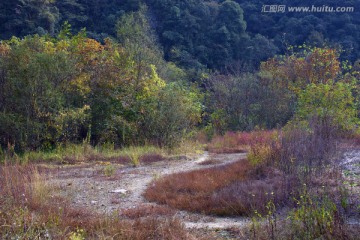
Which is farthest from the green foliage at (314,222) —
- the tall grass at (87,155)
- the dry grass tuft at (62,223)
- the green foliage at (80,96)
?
the green foliage at (80,96)

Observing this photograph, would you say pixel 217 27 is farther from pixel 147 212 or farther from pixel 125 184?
pixel 147 212

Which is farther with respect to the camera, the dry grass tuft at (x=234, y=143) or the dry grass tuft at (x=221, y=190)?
the dry grass tuft at (x=234, y=143)

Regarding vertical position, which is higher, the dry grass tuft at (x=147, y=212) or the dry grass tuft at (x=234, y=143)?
the dry grass tuft at (x=147, y=212)

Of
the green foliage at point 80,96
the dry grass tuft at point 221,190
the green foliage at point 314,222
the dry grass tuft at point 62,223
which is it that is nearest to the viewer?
the green foliage at point 314,222

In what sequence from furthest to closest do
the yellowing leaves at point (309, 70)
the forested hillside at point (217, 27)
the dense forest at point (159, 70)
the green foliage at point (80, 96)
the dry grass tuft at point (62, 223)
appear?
1. the forested hillside at point (217, 27)
2. the yellowing leaves at point (309, 70)
3. the dense forest at point (159, 70)
4. the green foliage at point (80, 96)
5. the dry grass tuft at point (62, 223)

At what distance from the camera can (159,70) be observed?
28.1 meters

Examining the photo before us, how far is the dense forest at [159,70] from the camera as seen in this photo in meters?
15.7

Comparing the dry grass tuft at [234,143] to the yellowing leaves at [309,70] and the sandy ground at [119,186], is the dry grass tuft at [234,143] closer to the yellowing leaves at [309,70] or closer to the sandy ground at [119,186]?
the sandy ground at [119,186]

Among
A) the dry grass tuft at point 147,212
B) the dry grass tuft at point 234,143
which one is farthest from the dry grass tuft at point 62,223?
the dry grass tuft at point 234,143

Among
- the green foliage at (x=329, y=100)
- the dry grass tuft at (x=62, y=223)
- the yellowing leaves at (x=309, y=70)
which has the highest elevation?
the yellowing leaves at (x=309, y=70)

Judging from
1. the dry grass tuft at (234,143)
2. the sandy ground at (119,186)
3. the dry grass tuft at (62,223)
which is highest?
the dry grass tuft at (62,223)

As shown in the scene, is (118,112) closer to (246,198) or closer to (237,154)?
(237,154)

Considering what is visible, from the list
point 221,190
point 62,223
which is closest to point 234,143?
point 221,190

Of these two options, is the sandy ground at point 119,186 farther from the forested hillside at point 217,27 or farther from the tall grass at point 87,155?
the forested hillside at point 217,27
